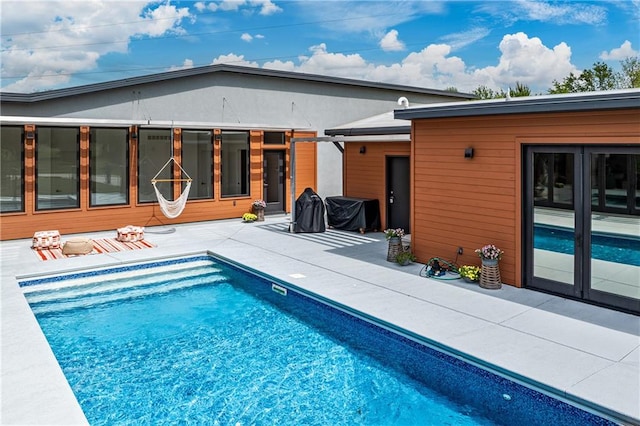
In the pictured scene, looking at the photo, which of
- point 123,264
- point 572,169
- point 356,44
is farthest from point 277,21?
point 572,169

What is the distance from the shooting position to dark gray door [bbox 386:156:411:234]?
35.2 ft

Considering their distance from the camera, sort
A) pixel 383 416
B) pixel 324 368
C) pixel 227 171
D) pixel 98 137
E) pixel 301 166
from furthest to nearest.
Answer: pixel 301 166, pixel 227 171, pixel 98 137, pixel 324 368, pixel 383 416

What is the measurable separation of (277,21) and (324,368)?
71.9ft

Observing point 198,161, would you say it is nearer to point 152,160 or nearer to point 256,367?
point 152,160

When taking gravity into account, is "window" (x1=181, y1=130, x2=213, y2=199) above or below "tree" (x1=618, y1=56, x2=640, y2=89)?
below

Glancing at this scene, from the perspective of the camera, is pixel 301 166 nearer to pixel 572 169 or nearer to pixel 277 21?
pixel 572 169

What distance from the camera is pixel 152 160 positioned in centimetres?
1198

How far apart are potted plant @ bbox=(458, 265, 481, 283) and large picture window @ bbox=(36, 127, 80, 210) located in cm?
839

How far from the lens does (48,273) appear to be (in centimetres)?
768

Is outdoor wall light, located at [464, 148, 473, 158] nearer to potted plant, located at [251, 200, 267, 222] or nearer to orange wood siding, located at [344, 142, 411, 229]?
orange wood siding, located at [344, 142, 411, 229]

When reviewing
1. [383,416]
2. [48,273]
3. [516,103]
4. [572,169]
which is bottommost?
[383,416]

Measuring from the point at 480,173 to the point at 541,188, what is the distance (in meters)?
0.94

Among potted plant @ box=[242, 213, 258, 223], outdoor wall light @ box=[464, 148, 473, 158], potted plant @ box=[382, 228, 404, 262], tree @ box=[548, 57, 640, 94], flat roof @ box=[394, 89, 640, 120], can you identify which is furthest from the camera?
tree @ box=[548, 57, 640, 94]

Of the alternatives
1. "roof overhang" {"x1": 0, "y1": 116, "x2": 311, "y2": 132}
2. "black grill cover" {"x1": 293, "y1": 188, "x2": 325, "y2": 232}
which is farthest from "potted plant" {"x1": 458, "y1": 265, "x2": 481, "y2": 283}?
"roof overhang" {"x1": 0, "y1": 116, "x2": 311, "y2": 132}
